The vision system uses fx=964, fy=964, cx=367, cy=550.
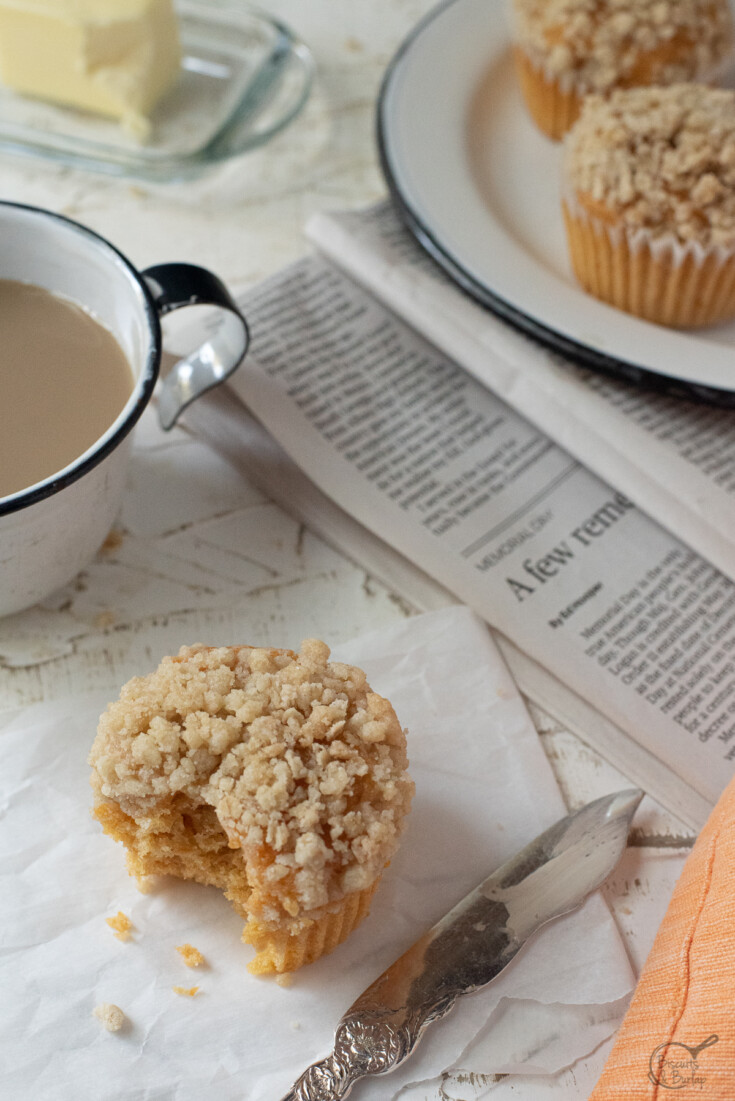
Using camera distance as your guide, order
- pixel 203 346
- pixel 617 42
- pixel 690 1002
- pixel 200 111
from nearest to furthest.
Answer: pixel 690 1002 < pixel 203 346 < pixel 617 42 < pixel 200 111

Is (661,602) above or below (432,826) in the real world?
above

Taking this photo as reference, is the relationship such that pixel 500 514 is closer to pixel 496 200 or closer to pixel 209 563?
pixel 209 563

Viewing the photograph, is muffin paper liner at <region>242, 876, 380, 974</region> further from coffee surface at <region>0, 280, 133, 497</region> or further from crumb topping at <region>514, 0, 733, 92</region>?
crumb topping at <region>514, 0, 733, 92</region>

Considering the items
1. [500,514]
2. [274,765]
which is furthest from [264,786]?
[500,514]

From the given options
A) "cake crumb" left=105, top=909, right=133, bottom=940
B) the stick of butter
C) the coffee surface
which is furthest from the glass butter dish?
"cake crumb" left=105, top=909, right=133, bottom=940

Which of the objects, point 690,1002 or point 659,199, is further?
point 659,199

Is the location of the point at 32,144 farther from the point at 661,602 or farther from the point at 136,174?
the point at 661,602

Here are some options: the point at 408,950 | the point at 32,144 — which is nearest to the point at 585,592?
the point at 408,950
